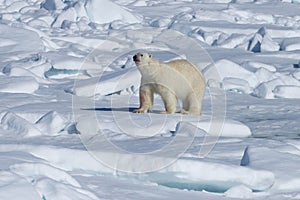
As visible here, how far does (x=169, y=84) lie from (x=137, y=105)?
859 millimetres

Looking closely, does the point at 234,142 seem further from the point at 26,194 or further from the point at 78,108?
the point at 26,194

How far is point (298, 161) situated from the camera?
381cm

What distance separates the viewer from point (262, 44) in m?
9.53

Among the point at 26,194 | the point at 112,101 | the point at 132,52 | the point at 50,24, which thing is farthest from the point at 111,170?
the point at 50,24

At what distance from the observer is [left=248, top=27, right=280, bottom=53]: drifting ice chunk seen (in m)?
9.50

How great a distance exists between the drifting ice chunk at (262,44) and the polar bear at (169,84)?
433cm

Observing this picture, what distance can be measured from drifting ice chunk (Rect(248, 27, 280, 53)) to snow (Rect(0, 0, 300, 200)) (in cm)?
2

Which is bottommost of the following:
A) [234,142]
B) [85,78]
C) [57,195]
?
[85,78]

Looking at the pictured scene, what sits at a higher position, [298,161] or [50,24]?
[298,161]

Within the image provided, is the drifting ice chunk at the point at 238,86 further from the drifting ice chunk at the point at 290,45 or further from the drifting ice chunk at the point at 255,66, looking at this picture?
the drifting ice chunk at the point at 290,45

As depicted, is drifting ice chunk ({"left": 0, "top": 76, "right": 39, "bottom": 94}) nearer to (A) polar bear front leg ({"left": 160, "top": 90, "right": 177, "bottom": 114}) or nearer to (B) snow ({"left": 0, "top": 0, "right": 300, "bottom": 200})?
(B) snow ({"left": 0, "top": 0, "right": 300, "bottom": 200})

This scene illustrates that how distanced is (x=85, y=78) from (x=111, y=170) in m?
3.85

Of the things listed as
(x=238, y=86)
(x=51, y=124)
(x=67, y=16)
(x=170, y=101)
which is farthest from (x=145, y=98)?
(x=67, y=16)

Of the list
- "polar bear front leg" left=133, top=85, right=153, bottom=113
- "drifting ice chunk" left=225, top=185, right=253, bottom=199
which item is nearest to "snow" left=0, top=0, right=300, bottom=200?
"drifting ice chunk" left=225, top=185, right=253, bottom=199
